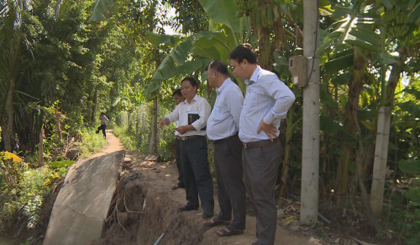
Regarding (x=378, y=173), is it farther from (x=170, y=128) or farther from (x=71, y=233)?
(x=170, y=128)

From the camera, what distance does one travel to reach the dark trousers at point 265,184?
10.4 feet

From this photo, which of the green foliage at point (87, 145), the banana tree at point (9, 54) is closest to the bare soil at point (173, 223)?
the green foliage at point (87, 145)

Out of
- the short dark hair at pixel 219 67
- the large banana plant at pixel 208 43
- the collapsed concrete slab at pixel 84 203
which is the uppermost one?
the large banana plant at pixel 208 43

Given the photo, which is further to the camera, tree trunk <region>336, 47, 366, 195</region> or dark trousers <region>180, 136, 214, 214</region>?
dark trousers <region>180, 136, 214, 214</region>

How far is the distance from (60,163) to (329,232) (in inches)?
264

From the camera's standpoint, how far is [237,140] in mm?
3768

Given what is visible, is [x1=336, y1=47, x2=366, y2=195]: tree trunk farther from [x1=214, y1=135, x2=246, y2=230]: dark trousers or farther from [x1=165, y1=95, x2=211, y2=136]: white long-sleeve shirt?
[x1=165, y1=95, x2=211, y2=136]: white long-sleeve shirt

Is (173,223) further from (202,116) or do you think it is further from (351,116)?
(351,116)

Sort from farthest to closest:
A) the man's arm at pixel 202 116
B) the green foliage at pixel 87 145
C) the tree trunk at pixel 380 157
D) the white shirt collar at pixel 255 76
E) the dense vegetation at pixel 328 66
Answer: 1. the green foliage at pixel 87 145
2. the man's arm at pixel 202 116
3. the tree trunk at pixel 380 157
4. the dense vegetation at pixel 328 66
5. the white shirt collar at pixel 255 76

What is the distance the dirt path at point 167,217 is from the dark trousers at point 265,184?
0.44 meters

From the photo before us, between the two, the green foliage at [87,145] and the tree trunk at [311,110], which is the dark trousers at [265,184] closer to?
the tree trunk at [311,110]

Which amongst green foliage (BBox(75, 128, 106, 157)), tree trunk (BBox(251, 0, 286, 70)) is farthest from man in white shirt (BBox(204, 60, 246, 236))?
green foliage (BBox(75, 128, 106, 157))

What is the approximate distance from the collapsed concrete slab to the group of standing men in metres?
2.18

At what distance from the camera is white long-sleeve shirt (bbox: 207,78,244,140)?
144 inches
